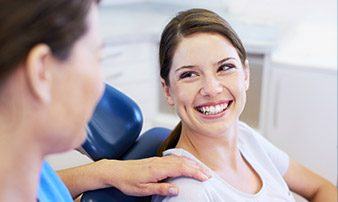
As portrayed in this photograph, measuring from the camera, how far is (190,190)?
1.10 m

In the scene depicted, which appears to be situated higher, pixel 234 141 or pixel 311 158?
pixel 234 141

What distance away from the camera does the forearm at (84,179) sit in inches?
44.1

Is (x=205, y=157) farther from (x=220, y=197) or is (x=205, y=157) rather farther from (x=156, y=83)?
(x=156, y=83)

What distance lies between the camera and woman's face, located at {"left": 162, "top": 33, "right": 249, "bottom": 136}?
1.15m

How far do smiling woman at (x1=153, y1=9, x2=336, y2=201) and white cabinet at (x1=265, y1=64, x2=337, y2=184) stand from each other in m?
1.01

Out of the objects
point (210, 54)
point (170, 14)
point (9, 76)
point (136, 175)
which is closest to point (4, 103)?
point (9, 76)

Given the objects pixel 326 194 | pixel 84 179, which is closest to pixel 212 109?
pixel 84 179

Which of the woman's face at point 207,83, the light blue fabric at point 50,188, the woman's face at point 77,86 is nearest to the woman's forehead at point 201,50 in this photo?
the woman's face at point 207,83

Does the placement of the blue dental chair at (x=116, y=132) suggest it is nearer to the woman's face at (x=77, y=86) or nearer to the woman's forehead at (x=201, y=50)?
the woman's forehead at (x=201, y=50)

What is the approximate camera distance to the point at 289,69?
2232 millimetres

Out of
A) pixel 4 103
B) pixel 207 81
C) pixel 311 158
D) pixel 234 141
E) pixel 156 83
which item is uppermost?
pixel 4 103

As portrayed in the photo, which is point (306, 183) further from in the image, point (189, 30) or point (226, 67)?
point (189, 30)

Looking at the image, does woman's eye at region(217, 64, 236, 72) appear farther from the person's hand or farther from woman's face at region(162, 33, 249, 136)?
the person's hand

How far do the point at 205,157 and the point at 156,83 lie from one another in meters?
1.47
